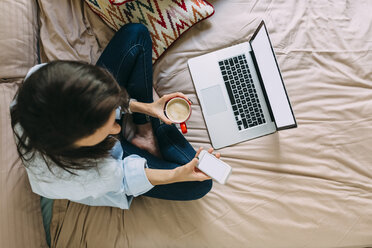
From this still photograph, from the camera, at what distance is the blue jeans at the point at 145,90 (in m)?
0.96

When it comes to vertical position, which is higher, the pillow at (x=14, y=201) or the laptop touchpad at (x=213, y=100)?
the laptop touchpad at (x=213, y=100)

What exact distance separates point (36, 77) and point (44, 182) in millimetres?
300

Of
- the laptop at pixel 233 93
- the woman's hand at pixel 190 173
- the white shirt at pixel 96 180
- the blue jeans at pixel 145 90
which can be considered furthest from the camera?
the laptop at pixel 233 93

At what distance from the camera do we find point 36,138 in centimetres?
62

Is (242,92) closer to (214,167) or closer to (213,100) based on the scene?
(213,100)

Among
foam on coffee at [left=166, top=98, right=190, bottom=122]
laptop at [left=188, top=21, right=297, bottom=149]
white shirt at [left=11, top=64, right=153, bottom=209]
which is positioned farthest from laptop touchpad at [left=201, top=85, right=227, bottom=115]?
white shirt at [left=11, top=64, right=153, bottom=209]

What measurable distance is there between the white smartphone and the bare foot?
28 centimetres

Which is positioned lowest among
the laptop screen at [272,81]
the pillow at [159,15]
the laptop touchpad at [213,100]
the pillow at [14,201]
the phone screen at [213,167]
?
the pillow at [14,201]

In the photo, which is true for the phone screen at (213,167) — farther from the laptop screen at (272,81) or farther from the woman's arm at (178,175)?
the laptop screen at (272,81)

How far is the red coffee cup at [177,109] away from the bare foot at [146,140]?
15cm

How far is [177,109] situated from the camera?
99 cm

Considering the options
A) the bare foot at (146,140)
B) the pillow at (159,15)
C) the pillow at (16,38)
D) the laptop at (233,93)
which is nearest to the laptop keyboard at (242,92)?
the laptop at (233,93)

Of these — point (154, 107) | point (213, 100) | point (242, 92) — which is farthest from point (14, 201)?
point (242, 92)

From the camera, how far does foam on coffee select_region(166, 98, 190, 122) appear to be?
0.98 metres
